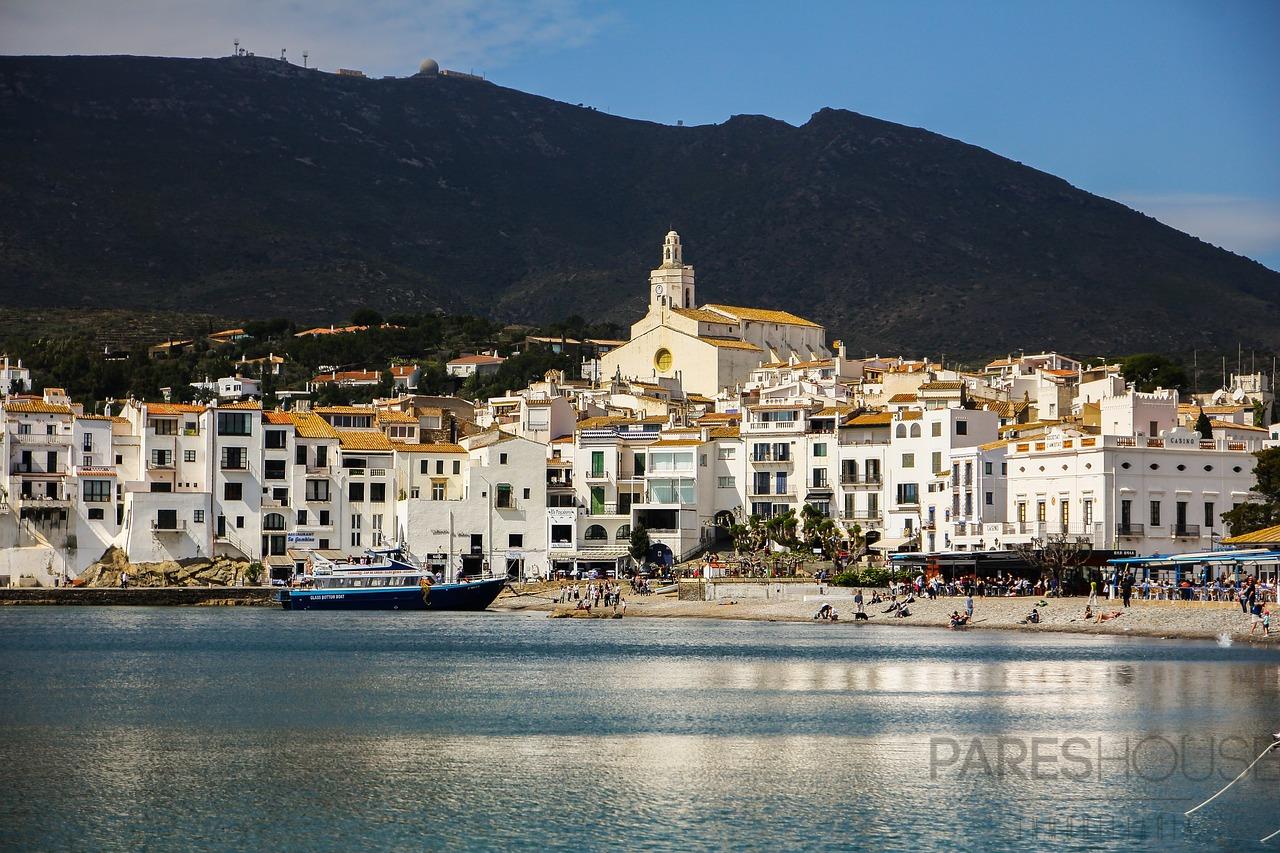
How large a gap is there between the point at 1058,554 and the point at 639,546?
88.2 ft

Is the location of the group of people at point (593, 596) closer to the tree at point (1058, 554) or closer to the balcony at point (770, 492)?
the balcony at point (770, 492)

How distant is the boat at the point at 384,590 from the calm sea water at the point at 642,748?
92.4 ft

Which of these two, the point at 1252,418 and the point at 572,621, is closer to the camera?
the point at 572,621

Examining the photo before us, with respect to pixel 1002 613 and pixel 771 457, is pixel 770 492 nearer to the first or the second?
pixel 771 457

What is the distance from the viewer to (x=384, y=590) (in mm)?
88500

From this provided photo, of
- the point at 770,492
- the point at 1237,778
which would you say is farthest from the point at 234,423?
the point at 1237,778

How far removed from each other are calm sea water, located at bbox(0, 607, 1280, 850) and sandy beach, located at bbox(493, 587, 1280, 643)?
255 centimetres

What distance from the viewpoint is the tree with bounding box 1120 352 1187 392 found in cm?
12769

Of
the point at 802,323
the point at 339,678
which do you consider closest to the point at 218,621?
the point at 339,678

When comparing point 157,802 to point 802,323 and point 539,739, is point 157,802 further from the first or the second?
point 802,323

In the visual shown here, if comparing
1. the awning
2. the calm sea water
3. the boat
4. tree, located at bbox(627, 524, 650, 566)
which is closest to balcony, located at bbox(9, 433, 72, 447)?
the boat

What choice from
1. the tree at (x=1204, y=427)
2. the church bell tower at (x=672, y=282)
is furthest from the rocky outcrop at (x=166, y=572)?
the church bell tower at (x=672, y=282)

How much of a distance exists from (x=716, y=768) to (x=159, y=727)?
13.0 meters

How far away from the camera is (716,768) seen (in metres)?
32.5
